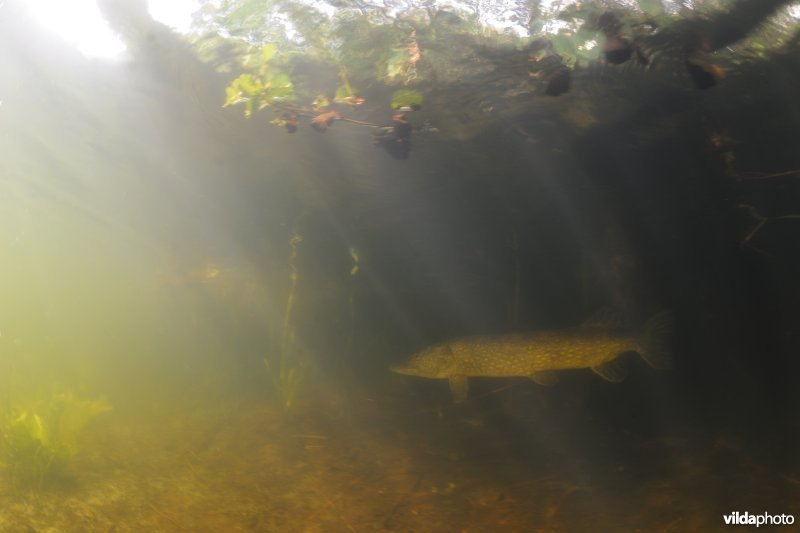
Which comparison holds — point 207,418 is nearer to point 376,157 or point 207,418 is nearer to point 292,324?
point 292,324

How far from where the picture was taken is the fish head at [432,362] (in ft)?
20.9

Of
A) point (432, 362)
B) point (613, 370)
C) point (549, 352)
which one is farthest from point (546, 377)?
point (432, 362)

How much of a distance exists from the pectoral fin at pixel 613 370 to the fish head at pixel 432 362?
Answer: 1931 mm

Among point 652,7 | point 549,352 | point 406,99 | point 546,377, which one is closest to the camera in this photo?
point 652,7

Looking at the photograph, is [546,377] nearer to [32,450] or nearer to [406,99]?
[406,99]

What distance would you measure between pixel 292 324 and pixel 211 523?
5115 mm

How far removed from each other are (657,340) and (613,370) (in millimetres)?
652

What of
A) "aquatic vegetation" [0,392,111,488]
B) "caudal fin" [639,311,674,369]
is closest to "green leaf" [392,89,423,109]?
"caudal fin" [639,311,674,369]

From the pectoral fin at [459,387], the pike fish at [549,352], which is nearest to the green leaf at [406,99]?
the pike fish at [549,352]

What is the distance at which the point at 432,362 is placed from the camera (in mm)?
6445

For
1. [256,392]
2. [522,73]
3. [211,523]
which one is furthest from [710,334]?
[256,392]

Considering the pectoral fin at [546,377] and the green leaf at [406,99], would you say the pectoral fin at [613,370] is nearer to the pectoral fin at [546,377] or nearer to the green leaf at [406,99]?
the pectoral fin at [546,377]

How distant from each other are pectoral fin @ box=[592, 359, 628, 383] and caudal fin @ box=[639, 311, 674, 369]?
0.33 m

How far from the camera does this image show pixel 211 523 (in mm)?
4711
